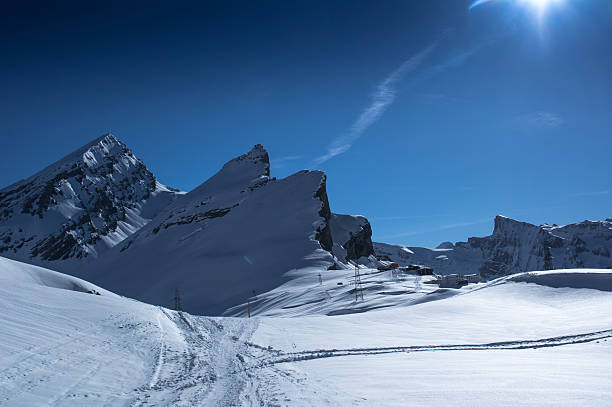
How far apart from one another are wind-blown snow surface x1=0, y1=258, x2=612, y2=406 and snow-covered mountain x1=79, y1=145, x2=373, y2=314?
196 feet

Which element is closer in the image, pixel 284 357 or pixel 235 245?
pixel 284 357

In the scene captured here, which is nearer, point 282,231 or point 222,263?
point 222,263

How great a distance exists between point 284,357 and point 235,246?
4024 inches

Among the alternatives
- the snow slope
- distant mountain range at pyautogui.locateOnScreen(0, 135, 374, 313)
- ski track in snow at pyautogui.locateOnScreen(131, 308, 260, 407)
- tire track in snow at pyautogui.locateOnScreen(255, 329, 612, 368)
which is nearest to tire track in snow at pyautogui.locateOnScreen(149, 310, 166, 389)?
ski track in snow at pyautogui.locateOnScreen(131, 308, 260, 407)

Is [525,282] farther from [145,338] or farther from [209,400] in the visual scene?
[209,400]

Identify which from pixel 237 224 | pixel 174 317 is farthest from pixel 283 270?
pixel 174 317

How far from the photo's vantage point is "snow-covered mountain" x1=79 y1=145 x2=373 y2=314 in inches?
3866

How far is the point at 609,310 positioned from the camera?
29.0 metres

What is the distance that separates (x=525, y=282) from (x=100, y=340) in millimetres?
41548

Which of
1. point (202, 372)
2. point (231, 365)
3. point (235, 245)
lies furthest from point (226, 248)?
point (202, 372)

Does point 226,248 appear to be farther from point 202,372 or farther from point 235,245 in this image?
point 202,372

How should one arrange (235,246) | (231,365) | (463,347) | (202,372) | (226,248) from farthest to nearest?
1. (226,248)
2. (235,246)
3. (463,347)
4. (231,365)
5. (202,372)

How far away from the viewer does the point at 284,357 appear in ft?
58.5

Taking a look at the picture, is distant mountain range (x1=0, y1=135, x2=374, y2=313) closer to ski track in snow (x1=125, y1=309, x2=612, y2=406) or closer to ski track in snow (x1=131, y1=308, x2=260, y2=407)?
ski track in snow (x1=131, y1=308, x2=260, y2=407)
